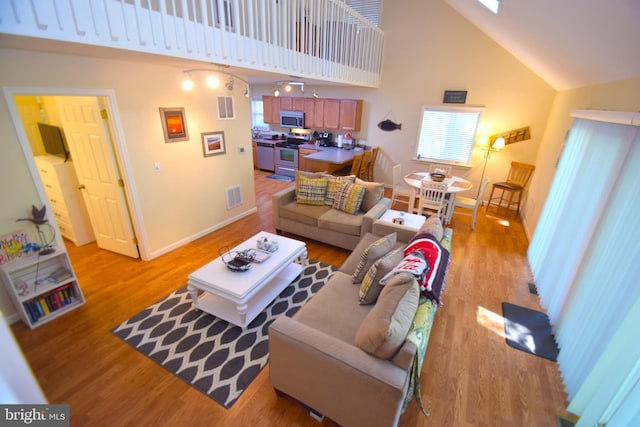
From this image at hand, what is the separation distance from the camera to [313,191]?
4273 mm

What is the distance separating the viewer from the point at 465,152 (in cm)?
593

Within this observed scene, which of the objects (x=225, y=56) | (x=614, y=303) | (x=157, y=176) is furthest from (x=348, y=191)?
(x=614, y=303)

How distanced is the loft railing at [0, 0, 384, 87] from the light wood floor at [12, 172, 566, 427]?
95.1 inches

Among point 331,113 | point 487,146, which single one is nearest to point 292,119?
point 331,113

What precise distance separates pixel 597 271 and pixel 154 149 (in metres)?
4.58

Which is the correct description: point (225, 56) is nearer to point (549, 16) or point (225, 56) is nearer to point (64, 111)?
point (64, 111)

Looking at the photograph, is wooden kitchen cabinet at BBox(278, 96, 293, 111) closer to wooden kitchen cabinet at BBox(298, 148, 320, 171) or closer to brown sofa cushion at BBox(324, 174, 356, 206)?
wooden kitchen cabinet at BBox(298, 148, 320, 171)

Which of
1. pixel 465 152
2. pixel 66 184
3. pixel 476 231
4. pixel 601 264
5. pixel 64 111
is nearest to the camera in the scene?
pixel 601 264

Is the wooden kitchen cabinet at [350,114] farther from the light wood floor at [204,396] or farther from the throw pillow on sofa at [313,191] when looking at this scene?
the light wood floor at [204,396]

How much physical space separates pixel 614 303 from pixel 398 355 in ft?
5.02

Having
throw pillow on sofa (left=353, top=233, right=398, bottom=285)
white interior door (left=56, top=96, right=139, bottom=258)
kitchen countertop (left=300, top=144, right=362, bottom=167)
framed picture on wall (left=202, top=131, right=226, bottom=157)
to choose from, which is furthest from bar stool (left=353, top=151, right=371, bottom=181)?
white interior door (left=56, top=96, right=139, bottom=258)

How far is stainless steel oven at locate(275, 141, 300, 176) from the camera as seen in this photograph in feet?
23.9

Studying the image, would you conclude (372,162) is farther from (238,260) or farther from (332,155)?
(238,260)

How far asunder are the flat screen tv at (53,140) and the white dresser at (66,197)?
0.28 ft
